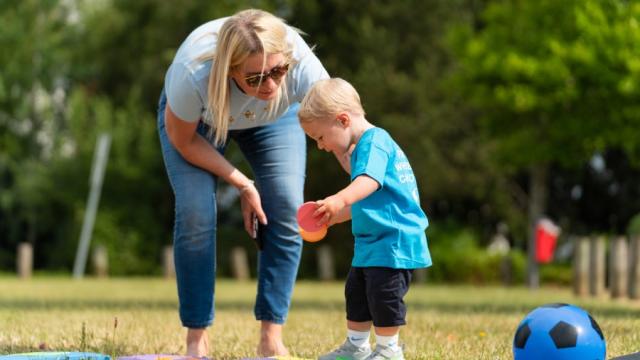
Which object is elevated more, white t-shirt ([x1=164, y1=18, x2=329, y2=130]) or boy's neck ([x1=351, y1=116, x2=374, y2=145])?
white t-shirt ([x1=164, y1=18, x2=329, y2=130])

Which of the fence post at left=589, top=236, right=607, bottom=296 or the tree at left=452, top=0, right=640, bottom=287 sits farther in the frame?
the tree at left=452, top=0, right=640, bottom=287

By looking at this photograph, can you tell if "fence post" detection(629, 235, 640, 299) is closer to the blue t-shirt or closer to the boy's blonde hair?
the blue t-shirt

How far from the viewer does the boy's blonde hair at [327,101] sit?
4.32m

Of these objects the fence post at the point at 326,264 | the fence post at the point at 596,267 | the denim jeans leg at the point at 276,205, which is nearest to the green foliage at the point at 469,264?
the fence post at the point at 326,264

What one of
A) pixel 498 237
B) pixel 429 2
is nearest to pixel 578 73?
pixel 429 2

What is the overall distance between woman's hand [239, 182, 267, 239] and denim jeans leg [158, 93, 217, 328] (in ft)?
0.61

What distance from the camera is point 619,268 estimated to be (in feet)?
48.7

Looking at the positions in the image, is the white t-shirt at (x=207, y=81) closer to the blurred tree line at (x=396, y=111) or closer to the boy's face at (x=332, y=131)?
the boy's face at (x=332, y=131)

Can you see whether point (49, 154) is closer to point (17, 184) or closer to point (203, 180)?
point (17, 184)

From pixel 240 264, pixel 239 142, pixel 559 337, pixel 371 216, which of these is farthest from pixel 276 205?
pixel 240 264

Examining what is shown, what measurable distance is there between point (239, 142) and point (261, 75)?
34.2 inches

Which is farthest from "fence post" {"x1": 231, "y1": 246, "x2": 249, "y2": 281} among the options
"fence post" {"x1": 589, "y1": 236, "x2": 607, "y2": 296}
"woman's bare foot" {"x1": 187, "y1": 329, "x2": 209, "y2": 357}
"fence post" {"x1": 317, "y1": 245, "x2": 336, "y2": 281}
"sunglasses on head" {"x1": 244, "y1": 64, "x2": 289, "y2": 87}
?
"sunglasses on head" {"x1": 244, "y1": 64, "x2": 289, "y2": 87}

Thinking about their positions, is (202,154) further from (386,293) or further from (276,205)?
(386,293)

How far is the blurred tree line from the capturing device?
19.9 m
